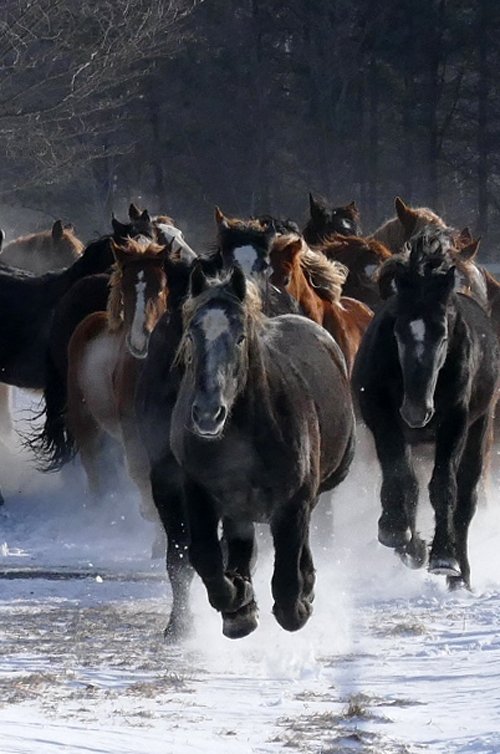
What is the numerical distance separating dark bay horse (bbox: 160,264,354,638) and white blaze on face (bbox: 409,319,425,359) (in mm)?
1568

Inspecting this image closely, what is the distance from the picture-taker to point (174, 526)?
9.20 m

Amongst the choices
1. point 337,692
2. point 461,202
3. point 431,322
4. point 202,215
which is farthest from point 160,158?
point 337,692

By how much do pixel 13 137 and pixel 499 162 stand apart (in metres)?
20.7

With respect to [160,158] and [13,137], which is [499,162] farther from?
[13,137]

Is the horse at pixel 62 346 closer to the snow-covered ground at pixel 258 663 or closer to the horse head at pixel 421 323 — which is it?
the snow-covered ground at pixel 258 663

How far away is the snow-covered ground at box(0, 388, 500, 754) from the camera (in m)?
6.59

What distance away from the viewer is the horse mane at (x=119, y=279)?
470 inches

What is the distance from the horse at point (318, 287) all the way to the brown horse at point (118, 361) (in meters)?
0.79

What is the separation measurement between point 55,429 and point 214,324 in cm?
708

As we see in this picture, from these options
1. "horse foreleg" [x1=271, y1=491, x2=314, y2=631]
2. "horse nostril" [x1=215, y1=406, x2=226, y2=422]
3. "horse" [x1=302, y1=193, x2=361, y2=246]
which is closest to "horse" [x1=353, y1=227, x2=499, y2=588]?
"horse foreleg" [x1=271, y1=491, x2=314, y2=631]

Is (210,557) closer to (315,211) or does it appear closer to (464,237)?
(464,237)

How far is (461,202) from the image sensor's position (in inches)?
1647

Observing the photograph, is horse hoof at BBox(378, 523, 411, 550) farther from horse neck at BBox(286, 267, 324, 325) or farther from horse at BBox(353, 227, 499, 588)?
horse neck at BBox(286, 267, 324, 325)

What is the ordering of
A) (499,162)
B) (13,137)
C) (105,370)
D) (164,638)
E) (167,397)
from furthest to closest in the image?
(499,162)
(13,137)
(105,370)
(167,397)
(164,638)
